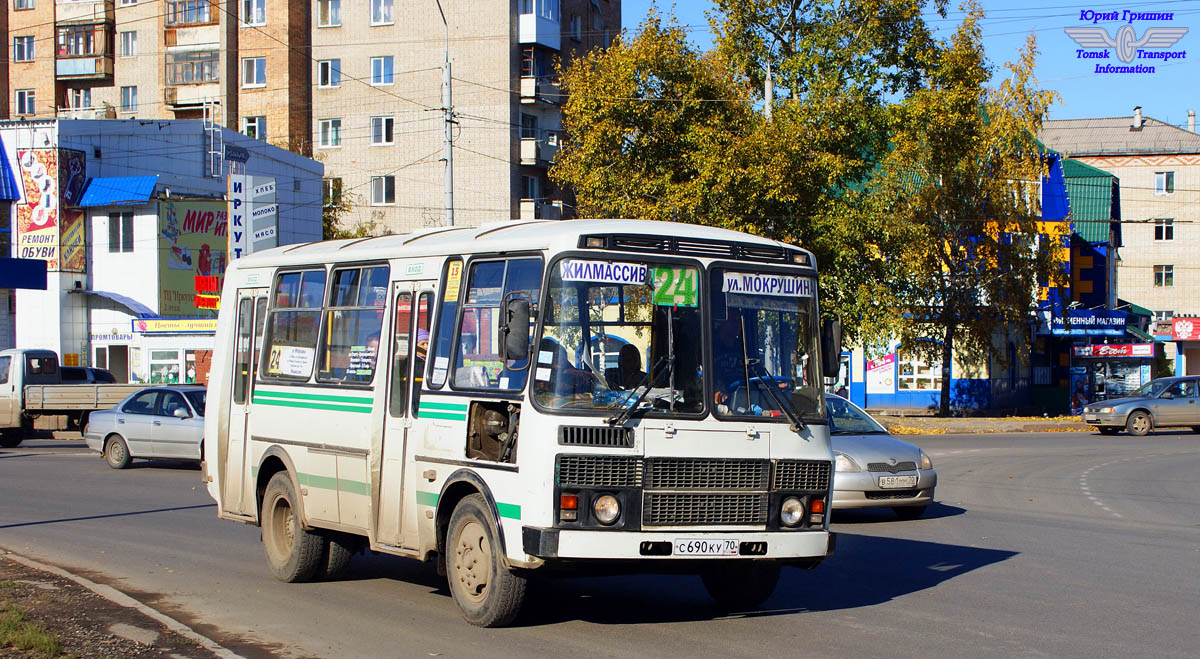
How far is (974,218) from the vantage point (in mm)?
38344

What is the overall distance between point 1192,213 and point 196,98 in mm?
57006

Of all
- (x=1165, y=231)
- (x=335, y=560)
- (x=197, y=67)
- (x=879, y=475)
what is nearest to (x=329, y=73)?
(x=197, y=67)

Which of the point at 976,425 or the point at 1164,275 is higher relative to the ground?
the point at 1164,275

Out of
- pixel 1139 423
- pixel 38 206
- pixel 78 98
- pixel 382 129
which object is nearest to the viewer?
pixel 1139 423

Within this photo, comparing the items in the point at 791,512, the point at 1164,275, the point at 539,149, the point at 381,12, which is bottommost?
the point at 791,512

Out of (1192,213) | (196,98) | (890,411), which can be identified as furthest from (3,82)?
(1192,213)

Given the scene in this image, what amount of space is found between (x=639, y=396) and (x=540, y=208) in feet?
172

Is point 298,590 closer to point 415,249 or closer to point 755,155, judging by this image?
point 415,249

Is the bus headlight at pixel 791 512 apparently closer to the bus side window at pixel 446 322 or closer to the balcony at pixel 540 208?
the bus side window at pixel 446 322

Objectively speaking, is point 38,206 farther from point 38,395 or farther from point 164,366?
point 38,395

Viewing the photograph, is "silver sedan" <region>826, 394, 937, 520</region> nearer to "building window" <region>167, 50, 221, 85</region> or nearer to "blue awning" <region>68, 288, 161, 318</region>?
"blue awning" <region>68, 288, 161, 318</region>

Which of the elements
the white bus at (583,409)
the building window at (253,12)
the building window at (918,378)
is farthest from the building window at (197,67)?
the white bus at (583,409)

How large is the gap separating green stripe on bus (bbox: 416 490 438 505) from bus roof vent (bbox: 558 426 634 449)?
1.47 m

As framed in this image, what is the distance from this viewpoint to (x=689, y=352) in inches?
331
